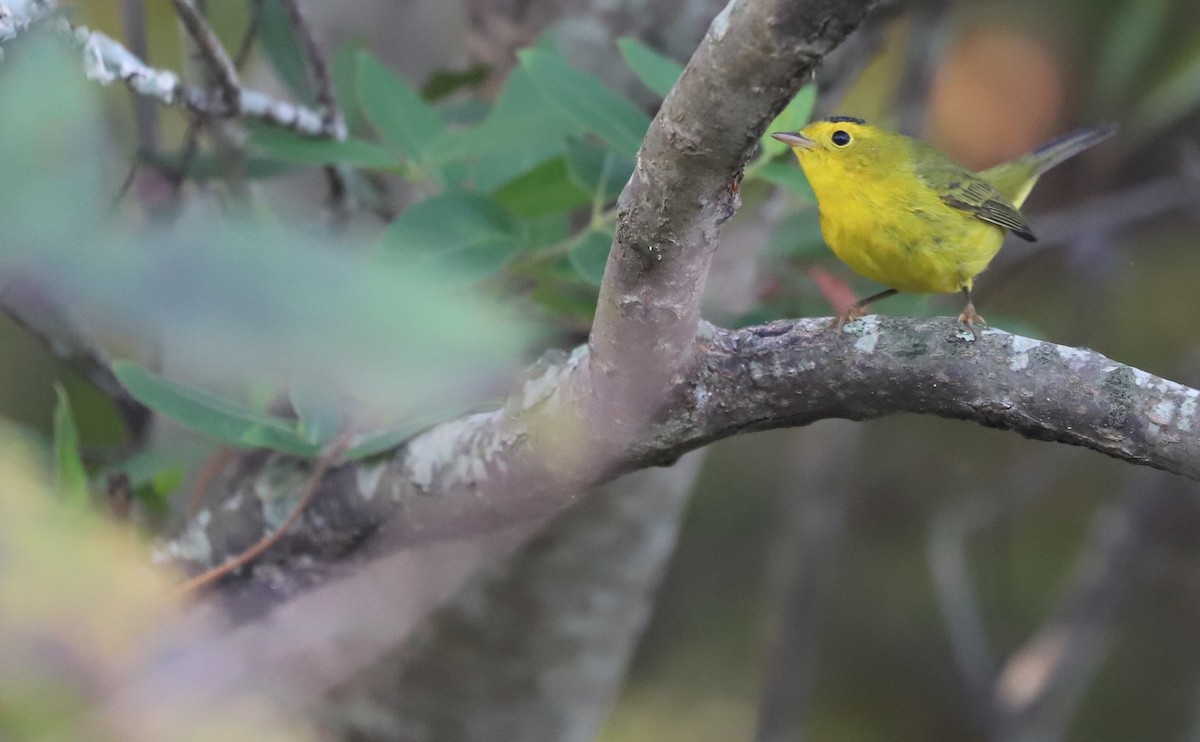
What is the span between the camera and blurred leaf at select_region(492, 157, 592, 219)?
62.0 inches

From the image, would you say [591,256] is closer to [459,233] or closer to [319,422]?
[459,233]

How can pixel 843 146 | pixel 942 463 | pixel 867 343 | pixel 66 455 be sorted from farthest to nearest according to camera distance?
pixel 942 463 → pixel 843 146 → pixel 66 455 → pixel 867 343

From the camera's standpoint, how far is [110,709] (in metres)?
0.40

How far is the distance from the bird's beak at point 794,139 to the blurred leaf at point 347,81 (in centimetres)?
74

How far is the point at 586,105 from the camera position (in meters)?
1.44

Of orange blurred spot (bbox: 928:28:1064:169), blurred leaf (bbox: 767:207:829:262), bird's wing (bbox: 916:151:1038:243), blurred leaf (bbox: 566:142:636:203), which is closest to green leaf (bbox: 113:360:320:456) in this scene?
blurred leaf (bbox: 566:142:636:203)

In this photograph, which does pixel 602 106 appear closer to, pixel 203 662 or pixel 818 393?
pixel 818 393

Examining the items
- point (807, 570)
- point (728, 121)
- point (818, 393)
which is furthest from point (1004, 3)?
point (728, 121)

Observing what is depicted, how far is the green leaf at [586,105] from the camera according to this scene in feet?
4.73

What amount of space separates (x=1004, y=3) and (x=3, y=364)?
3.06 m

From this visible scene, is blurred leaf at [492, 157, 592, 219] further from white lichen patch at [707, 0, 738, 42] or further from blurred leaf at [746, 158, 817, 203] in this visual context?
white lichen patch at [707, 0, 738, 42]

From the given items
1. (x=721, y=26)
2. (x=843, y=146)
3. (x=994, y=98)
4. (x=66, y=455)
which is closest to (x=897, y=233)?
(x=843, y=146)

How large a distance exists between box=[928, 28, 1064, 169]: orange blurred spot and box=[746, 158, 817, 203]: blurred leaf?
1931 millimetres

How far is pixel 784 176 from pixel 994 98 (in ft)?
7.19
